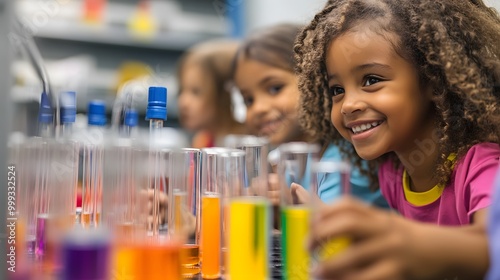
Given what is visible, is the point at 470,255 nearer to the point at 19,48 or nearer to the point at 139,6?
the point at 19,48

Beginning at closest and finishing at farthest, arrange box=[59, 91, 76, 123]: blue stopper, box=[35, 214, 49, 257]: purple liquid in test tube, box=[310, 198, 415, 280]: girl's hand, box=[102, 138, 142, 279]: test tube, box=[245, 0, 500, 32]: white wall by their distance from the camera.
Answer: box=[310, 198, 415, 280]: girl's hand → box=[102, 138, 142, 279]: test tube → box=[35, 214, 49, 257]: purple liquid in test tube → box=[59, 91, 76, 123]: blue stopper → box=[245, 0, 500, 32]: white wall

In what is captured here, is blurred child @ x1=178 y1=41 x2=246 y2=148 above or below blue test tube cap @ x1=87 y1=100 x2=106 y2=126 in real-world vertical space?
above

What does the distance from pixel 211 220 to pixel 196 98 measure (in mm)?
1753

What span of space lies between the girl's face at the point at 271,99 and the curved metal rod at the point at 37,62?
67 cm

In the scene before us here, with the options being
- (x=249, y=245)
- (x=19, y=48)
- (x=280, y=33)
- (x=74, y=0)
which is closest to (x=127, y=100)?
(x=19, y=48)

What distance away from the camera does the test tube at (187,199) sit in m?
0.85

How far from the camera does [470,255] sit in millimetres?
582

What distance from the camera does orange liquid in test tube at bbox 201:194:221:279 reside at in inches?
33.5

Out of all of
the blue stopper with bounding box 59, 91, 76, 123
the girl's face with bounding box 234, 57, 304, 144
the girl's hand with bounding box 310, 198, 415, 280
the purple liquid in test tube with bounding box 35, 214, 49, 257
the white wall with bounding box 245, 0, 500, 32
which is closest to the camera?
the girl's hand with bounding box 310, 198, 415, 280

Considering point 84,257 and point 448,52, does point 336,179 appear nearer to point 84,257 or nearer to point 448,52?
point 84,257

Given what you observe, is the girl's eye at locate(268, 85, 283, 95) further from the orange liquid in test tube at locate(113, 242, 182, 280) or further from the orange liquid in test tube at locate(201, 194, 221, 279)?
the orange liquid in test tube at locate(113, 242, 182, 280)

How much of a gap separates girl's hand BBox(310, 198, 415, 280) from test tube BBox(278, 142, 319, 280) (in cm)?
13

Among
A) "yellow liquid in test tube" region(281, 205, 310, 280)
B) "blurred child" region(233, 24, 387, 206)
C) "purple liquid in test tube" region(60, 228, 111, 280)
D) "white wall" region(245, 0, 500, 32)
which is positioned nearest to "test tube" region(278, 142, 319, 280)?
"yellow liquid in test tube" region(281, 205, 310, 280)

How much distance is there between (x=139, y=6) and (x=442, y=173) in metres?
2.87
